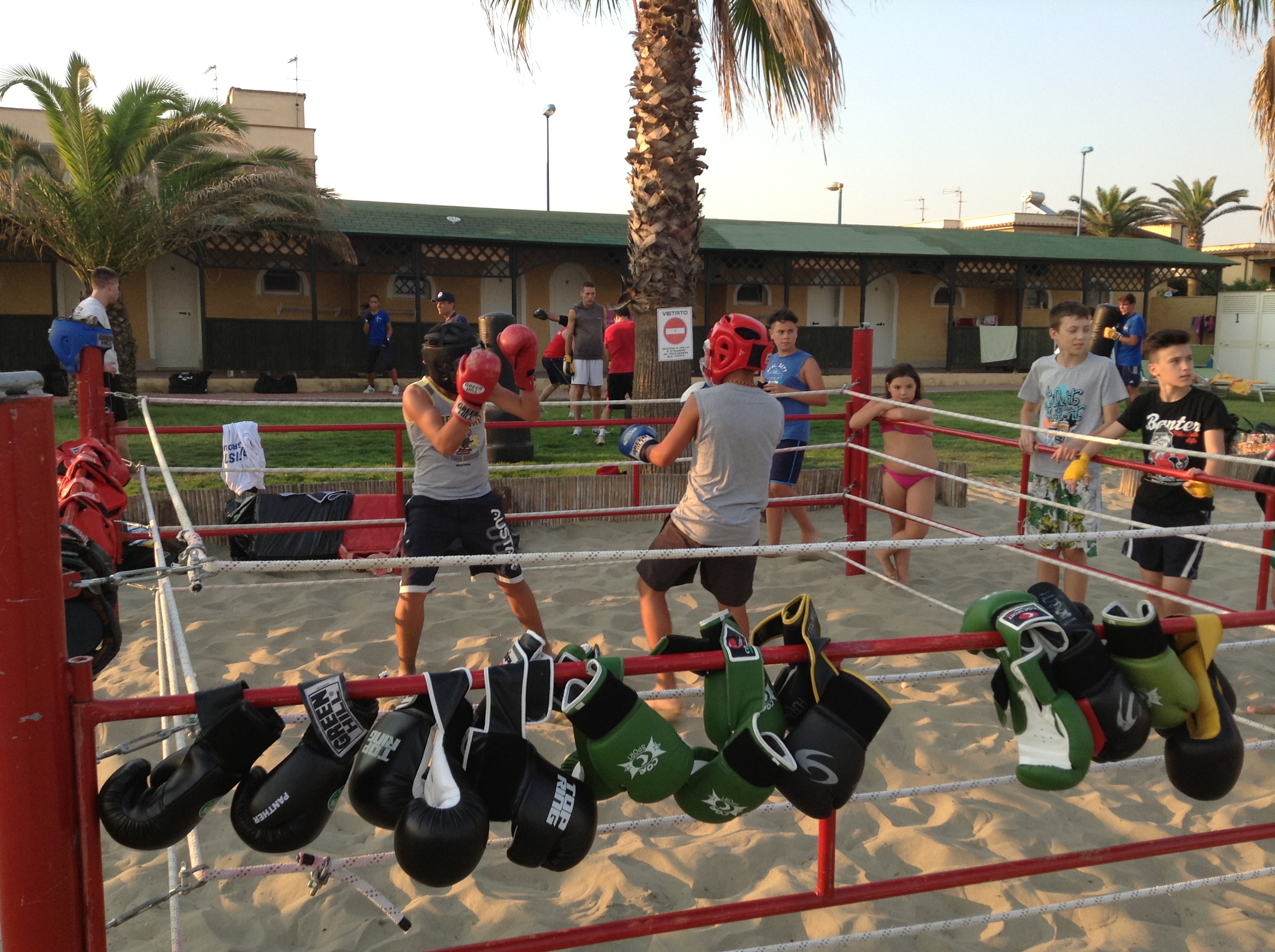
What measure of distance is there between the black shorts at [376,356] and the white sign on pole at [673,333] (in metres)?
8.84

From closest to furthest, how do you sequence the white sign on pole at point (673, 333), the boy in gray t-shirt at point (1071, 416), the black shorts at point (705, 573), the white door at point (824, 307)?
the black shorts at point (705, 573)
the boy in gray t-shirt at point (1071, 416)
the white sign on pole at point (673, 333)
the white door at point (824, 307)

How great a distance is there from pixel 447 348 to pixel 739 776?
236 centimetres

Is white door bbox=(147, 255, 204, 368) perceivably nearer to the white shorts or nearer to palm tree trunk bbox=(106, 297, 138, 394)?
palm tree trunk bbox=(106, 297, 138, 394)

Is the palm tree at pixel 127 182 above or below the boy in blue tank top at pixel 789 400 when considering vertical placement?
above

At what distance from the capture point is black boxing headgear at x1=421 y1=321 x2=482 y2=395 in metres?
3.61

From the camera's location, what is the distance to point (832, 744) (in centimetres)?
168

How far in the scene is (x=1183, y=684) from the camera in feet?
5.68

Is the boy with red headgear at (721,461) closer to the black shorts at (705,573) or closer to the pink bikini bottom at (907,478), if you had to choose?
the black shorts at (705,573)

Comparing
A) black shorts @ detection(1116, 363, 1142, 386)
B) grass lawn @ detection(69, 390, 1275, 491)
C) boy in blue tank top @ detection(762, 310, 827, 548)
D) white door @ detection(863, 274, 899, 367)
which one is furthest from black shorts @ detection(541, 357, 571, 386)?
white door @ detection(863, 274, 899, 367)

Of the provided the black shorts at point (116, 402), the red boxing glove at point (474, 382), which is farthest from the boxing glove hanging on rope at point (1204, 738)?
the black shorts at point (116, 402)

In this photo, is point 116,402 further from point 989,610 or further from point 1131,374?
point 1131,374

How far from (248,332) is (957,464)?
13219 mm

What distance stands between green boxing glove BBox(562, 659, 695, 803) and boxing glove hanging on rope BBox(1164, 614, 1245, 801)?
0.96m

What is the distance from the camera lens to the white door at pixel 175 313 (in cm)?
1802
